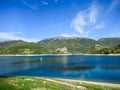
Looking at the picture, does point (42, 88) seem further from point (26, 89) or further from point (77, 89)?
point (77, 89)

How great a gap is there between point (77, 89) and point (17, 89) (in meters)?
13.4

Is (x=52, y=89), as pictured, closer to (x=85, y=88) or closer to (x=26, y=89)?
(x=26, y=89)

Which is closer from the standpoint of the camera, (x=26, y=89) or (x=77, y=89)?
(x=26, y=89)

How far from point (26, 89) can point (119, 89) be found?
2268 centimetres

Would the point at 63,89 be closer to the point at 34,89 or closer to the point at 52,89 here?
the point at 52,89

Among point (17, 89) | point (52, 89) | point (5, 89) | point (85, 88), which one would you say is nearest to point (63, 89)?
point (52, 89)

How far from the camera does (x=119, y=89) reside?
141 ft

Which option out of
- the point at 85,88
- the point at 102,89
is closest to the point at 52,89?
the point at 85,88

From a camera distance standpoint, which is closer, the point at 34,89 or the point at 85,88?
the point at 34,89

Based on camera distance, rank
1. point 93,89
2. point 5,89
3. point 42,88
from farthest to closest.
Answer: point 93,89, point 42,88, point 5,89

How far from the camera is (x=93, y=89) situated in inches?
1630

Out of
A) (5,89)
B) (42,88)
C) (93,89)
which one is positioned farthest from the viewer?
(93,89)

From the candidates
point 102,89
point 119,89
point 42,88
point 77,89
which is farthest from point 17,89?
point 119,89

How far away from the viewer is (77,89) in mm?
40031
